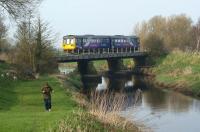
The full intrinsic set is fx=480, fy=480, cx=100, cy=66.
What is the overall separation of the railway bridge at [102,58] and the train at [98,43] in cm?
53

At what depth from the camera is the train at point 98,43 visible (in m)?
93.9

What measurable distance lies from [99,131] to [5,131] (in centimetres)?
509

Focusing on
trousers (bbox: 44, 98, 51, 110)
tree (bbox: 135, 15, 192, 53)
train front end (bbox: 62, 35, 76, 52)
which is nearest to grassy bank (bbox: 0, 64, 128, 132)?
trousers (bbox: 44, 98, 51, 110)

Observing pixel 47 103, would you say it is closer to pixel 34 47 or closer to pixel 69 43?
pixel 34 47

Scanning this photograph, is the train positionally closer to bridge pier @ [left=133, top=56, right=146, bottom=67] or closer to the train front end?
the train front end

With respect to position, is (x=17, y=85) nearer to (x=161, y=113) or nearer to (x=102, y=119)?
(x=161, y=113)

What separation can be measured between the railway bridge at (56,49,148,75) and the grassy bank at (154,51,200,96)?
585 cm

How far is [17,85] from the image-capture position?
5047 centimetres

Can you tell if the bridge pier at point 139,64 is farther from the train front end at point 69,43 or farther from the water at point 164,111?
the water at point 164,111

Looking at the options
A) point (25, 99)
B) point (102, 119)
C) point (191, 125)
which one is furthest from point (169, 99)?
point (102, 119)

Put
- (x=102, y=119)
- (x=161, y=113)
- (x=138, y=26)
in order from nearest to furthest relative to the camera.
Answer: (x=102, y=119) < (x=161, y=113) < (x=138, y=26)

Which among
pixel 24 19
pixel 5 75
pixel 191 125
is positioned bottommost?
pixel 191 125

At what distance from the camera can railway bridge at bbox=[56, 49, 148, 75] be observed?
273 ft

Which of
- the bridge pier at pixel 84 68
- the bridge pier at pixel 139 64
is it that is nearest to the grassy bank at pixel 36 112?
the bridge pier at pixel 84 68
